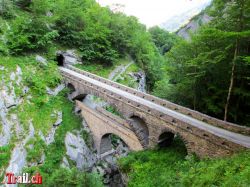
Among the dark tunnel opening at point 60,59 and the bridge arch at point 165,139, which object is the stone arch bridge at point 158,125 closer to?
the bridge arch at point 165,139

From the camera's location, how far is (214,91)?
64.4 ft

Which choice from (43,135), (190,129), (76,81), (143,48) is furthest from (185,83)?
(143,48)

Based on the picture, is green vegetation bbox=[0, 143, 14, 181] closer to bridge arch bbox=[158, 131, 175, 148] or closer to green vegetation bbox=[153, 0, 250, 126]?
bridge arch bbox=[158, 131, 175, 148]

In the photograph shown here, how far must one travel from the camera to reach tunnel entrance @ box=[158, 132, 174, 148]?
55.7 ft

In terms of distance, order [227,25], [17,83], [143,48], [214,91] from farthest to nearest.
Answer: [143,48]
[17,83]
[214,91]
[227,25]

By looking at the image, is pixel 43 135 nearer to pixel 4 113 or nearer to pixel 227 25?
pixel 4 113

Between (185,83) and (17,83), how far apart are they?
1722 centimetres

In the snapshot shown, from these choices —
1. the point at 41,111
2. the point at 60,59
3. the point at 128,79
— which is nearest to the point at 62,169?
the point at 41,111

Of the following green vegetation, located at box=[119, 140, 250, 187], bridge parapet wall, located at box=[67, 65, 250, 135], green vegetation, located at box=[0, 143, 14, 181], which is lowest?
green vegetation, located at box=[0, 143, 14, 181]

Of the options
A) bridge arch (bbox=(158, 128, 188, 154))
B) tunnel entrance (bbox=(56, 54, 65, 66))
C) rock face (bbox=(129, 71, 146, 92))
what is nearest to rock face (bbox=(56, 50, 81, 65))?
tunnel entrance (bbox=(56, 54, 65, 66))

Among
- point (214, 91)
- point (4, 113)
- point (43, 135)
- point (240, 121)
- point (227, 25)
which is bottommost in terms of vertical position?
point (43, 135)

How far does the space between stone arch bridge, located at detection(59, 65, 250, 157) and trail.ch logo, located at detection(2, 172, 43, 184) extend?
25.2ft

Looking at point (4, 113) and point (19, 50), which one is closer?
point (4, 113)

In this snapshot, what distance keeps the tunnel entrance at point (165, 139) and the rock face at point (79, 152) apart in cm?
869
